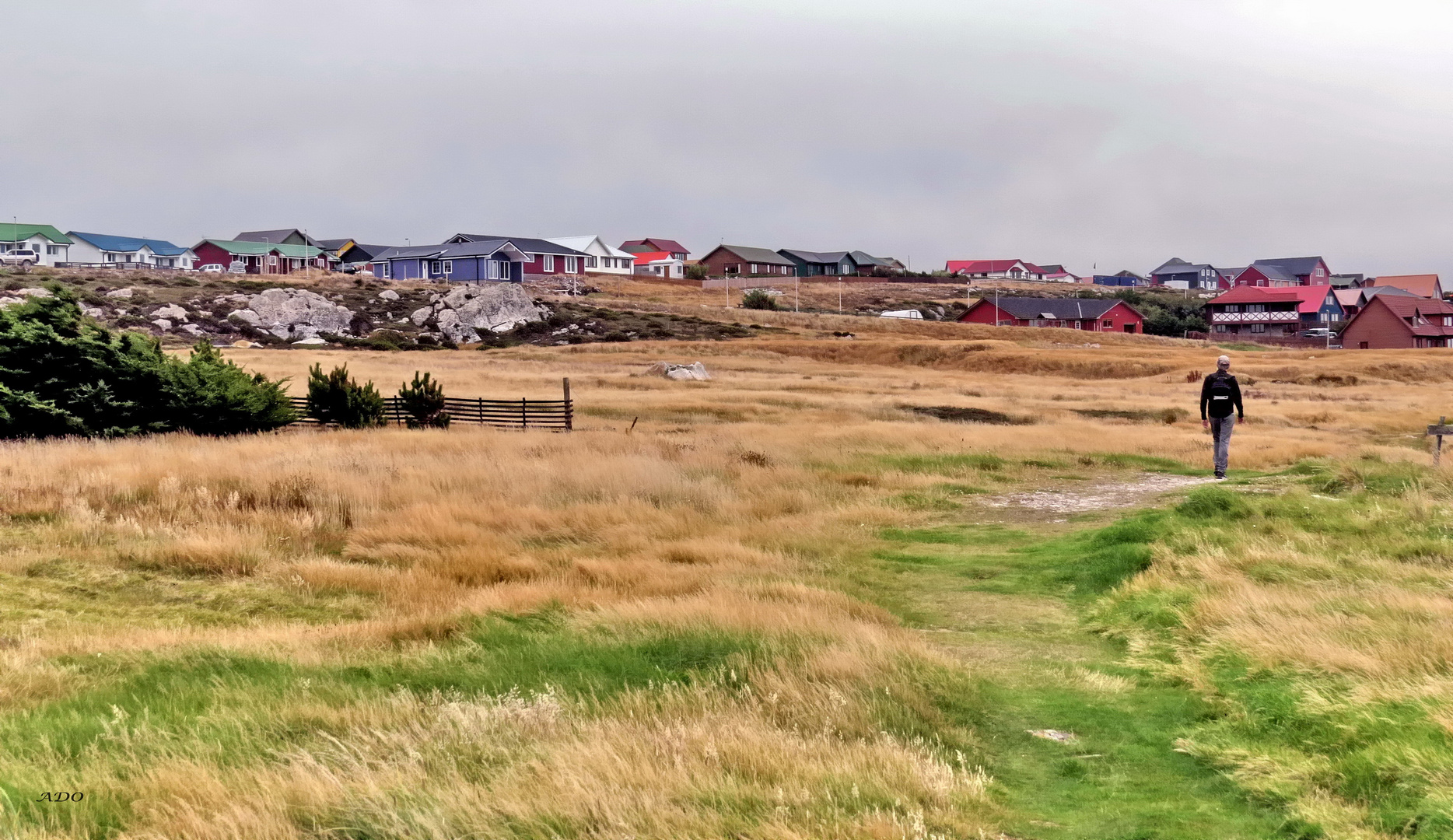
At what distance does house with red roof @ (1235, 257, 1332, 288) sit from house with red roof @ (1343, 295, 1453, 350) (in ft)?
164

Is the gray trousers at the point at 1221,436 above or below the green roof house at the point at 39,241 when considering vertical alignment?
below

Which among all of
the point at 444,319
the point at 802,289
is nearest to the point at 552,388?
the point at 444,319

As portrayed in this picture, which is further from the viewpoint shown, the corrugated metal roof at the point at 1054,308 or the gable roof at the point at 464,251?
Answer: the gable roof at the point at 464,251

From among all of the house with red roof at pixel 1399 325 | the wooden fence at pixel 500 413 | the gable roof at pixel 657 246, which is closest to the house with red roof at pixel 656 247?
the gable roof at pixel 657 246

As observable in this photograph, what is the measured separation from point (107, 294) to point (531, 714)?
88.9m

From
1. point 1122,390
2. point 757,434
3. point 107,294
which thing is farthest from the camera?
point 107,294

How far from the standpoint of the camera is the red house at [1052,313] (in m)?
110

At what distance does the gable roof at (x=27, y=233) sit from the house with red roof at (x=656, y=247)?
79.9 meters

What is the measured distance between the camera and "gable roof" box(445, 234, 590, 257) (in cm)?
12262

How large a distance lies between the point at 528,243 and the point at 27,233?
60781 millimetres

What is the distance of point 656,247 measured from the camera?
600 ft

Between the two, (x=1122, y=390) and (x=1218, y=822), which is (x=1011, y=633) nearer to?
(x=1218, y=822)

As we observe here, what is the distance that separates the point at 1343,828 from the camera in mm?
5316

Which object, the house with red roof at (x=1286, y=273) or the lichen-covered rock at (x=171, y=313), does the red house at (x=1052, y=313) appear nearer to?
the house with red roof at (x=1286, y=273)
